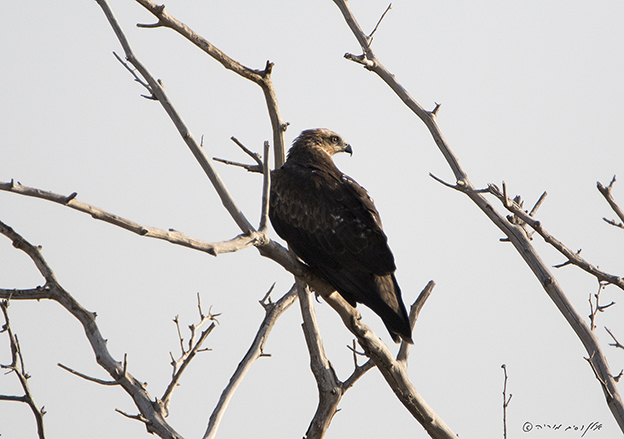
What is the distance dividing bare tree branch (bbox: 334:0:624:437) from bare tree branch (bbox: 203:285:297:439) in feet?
7.67

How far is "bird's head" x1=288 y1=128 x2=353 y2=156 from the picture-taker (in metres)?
7.53

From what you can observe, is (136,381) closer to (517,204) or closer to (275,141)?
(275,141)

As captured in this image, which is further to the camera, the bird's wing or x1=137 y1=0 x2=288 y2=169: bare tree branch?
the bird's wing

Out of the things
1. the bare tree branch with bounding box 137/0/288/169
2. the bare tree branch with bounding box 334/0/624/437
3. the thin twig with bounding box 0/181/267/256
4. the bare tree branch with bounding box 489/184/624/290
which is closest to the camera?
the thin twig with bounding box 0/181/267/256

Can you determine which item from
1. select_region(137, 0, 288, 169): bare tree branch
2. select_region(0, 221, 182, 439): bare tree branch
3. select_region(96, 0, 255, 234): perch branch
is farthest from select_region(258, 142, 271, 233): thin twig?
select_region(0, 221, 182, 439): bare tree branch

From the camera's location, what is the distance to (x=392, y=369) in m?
4.83

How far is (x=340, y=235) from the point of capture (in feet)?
18.4

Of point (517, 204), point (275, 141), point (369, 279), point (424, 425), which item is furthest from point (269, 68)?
point (424, 425)

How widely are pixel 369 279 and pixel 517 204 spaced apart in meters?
1.59

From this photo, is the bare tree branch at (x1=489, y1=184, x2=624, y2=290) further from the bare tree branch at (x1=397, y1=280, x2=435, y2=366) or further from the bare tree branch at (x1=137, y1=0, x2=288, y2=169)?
the bare tree branch at (x1=137, y1=0, x2=288, y2=169)

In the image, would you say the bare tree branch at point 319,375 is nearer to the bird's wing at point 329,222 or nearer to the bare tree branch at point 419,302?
the bird's wing at point 329,222

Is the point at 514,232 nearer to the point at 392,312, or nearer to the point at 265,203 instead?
the point at 392,312

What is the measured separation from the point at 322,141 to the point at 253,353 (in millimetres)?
2901

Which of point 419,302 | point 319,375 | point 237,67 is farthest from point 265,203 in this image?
point 319,375
